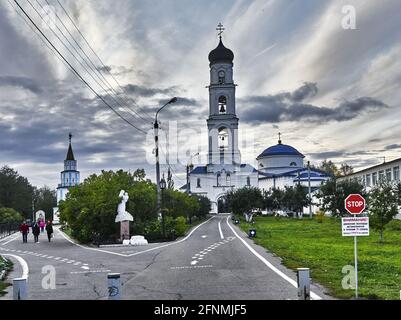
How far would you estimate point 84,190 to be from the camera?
1321 inches

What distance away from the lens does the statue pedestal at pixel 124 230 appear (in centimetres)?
2996

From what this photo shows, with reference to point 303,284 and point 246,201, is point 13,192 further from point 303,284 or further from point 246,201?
point 303,284

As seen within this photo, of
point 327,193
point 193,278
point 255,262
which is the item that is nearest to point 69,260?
point 255,262

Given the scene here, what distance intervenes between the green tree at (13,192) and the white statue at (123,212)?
5838cm

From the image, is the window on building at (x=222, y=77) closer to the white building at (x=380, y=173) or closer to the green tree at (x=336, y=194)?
the white building at (x=380, y=173)

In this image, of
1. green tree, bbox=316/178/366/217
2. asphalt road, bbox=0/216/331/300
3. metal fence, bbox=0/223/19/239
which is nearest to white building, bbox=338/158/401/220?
green tree, bbox=316/178/366/217

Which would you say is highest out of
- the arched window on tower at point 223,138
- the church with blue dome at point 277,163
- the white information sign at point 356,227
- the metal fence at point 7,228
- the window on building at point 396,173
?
the church with blue dome at point 277,163

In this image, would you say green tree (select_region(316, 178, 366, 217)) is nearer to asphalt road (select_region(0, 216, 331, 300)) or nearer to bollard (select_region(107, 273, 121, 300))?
asphalt road (select_region(0, 216, 331, 300))

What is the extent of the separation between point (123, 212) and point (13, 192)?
63438 millimetres

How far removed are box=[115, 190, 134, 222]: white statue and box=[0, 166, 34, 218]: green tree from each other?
58376 mm

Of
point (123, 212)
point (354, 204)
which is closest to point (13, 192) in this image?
point (123, 212)

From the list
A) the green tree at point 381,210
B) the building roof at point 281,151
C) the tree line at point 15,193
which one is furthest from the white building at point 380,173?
the tree line at point 15,193
